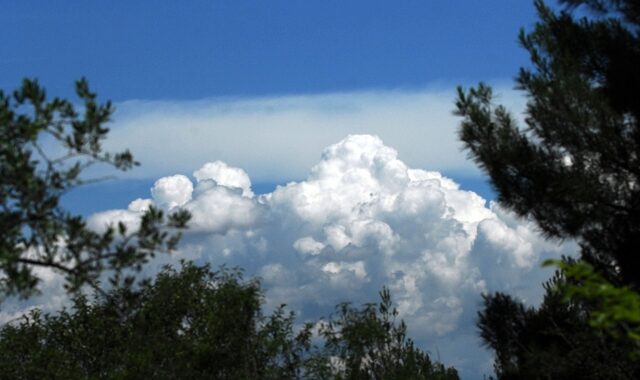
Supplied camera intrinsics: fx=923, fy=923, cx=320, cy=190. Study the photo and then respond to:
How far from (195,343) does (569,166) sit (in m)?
10.1

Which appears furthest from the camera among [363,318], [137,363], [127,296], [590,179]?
[137,363]

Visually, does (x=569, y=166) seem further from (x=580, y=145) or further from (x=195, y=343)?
(x=195, y=343)

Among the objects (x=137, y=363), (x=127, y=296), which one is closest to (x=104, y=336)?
(x=137, y=363)

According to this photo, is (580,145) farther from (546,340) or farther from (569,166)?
(546,340)

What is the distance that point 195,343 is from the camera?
2250 cm

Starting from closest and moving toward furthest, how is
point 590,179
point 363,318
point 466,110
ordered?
point 590,179 < point 466,110 < point 363,318

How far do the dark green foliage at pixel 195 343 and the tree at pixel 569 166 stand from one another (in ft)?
10.8

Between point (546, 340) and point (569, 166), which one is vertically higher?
point (569, 166)

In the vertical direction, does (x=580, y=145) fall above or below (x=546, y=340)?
above

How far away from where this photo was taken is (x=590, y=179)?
17.3 metres

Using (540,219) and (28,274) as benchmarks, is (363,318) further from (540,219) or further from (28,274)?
(28,274)

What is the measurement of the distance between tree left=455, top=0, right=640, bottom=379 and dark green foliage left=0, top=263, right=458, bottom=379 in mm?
3284

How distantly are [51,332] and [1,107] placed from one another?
18.3 metres

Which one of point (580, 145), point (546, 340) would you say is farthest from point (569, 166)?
point (546, 340)
